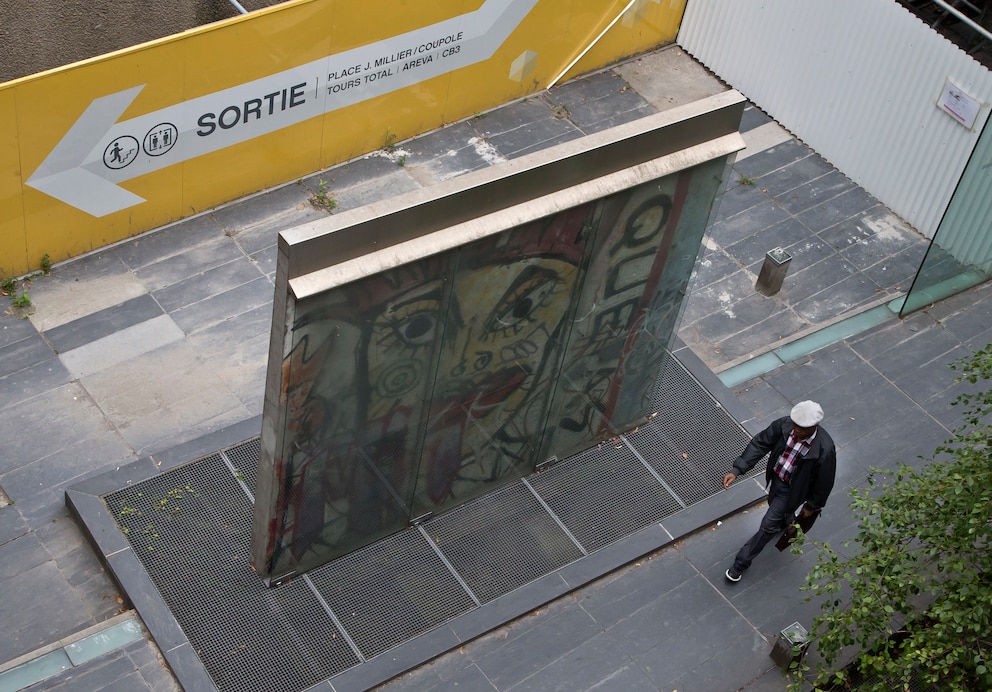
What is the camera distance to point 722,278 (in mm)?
12500

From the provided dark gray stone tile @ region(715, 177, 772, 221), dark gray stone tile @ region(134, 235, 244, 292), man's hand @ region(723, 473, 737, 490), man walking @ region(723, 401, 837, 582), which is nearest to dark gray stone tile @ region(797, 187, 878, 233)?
dark gray stone tile @ region(715, 177, 772, 221)

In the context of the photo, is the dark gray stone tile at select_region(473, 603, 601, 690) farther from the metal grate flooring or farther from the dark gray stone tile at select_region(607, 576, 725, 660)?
the metal grate flooring

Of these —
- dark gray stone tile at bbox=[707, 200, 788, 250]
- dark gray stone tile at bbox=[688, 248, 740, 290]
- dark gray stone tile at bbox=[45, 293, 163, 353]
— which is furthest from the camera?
dark gray stone tile at bbox=[707, 200, 788, 250]

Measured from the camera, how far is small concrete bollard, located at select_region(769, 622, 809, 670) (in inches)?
356

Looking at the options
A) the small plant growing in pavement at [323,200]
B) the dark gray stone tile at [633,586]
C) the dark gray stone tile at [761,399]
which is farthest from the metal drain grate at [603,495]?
the small plant growing in pavement at [323,200]

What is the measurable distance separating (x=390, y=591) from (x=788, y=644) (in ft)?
9.44

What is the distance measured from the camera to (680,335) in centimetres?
1188

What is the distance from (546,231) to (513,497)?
8.95ft

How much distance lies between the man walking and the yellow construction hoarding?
5.48m

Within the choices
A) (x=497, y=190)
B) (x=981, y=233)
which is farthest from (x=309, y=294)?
(x=981, y=233)

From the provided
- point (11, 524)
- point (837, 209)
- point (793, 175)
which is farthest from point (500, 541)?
point (793, 175)

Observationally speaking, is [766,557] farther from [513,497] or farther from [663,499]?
[513,497]

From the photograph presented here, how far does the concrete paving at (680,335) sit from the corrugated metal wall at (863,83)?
280 millimetres

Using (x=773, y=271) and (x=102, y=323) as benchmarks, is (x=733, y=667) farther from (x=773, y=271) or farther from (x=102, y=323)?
(x=102, y=323)
